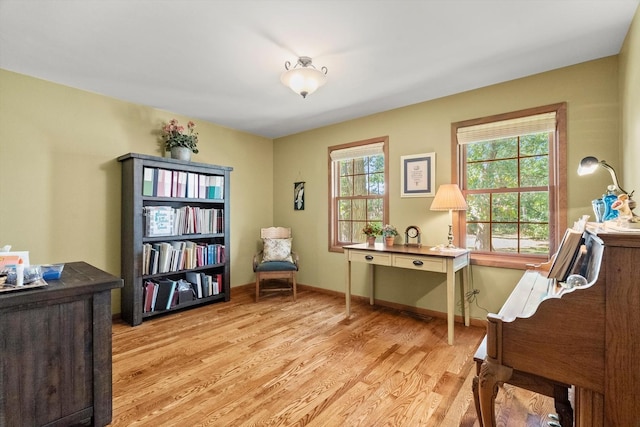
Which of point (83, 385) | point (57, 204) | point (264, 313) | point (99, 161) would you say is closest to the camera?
point (83, 385)

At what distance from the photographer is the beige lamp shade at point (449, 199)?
2801 mm

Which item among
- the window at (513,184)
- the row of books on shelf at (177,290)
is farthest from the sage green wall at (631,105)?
the row of books on shelf at (177,290)

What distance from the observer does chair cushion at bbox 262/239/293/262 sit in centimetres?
413

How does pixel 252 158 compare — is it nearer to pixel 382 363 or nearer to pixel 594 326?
pixel 382 363

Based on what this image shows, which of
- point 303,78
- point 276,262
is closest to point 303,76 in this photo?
point 303,78

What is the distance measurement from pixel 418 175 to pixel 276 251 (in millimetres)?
2170

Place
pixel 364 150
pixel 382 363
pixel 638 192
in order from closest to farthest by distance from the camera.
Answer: pixel 638 192
pixel 382 363
pixel 364 150

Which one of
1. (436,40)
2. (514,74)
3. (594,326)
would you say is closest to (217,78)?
(436,40)

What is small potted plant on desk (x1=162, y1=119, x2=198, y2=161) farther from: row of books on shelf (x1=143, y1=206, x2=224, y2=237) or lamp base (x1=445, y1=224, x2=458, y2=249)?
lamp base (x1=445, y1=224, x2=458, y2=249)

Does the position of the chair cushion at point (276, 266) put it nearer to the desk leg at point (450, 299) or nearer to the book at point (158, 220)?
the book at point (158, 220)

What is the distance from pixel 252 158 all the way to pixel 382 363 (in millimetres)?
3474

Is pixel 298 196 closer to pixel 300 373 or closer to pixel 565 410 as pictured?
pixel 300 373

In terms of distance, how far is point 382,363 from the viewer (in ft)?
7.47

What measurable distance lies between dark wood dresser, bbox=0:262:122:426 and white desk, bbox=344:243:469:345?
2.24m
